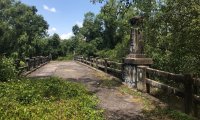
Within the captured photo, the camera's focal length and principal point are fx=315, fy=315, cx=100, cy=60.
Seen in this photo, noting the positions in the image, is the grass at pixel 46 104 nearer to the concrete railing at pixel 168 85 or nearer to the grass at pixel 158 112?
the grass at pixel 158 112

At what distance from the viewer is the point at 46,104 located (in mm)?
9453

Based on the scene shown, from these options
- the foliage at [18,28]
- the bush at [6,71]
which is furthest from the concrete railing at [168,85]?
the foliage at [18,28]

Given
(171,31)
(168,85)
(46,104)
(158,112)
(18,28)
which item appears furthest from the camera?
(18,28)

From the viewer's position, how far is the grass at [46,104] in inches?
317

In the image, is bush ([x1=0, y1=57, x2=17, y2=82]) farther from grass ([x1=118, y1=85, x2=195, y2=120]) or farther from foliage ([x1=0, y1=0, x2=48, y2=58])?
foliage ([x1=0, y1=0, x2=48, y2=58])

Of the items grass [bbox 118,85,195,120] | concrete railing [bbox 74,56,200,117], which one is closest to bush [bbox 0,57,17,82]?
concrete railing [bbox 74,56,200,117]

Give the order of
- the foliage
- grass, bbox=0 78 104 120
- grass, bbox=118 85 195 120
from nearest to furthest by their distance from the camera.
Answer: grass, bbox=0 78 104 120, grass, bbox=118 85 195 120, the foliage

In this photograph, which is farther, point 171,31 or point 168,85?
point 171,31

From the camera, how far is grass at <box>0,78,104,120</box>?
806 centimetres

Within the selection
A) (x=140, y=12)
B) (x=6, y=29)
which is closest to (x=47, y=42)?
(x=6, y=29)

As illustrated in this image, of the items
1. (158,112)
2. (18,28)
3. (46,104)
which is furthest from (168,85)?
(18,28)

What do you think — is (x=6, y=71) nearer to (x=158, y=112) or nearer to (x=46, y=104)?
(x=46, y=104)

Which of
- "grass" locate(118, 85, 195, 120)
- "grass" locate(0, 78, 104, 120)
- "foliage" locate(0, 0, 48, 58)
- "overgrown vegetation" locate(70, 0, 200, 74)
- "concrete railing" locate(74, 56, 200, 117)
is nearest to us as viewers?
"grass" locate(0, 78, 104, 120)

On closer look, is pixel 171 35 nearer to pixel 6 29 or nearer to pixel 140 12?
pixel 140 12
